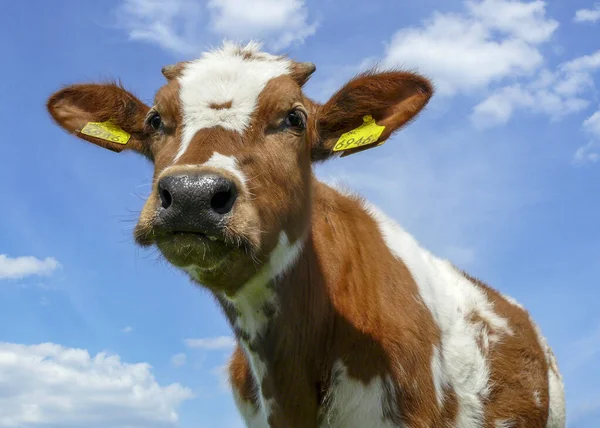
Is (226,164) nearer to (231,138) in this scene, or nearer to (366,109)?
(231,138)

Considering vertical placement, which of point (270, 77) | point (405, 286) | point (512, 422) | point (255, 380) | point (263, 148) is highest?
point (270, 77)

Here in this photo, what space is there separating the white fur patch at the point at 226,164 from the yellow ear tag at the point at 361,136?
1.57m

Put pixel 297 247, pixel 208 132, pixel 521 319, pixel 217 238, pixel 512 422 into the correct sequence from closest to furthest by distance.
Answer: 1. pixel 217 238
2. pixel 208 132
3. pixel 297 247
4. pixel 512 422
5. pixel 521 319

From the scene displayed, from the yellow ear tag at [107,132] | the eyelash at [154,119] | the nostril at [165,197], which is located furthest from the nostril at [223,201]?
the yellow ear tag at [107,132]

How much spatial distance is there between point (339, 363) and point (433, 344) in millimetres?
Answer: 987

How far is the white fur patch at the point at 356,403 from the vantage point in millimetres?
6391

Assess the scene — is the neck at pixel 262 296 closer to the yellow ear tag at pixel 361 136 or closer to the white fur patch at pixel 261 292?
the white fur patch at pixel 261 292

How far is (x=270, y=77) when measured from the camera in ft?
22.2

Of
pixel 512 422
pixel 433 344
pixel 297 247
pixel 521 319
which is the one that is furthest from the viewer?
pixel 521 319

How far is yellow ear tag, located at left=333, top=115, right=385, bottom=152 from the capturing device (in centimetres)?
713

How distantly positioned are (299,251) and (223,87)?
1543 mm

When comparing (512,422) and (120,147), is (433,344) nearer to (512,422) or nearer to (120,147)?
(512,422)

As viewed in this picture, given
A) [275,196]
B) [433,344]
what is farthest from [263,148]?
[433,344]

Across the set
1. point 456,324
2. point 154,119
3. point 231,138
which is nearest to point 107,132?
point 154,119
